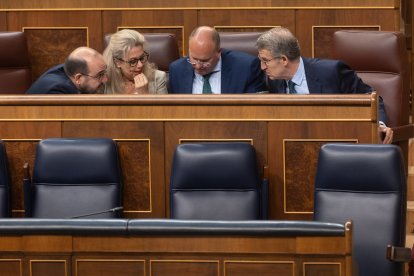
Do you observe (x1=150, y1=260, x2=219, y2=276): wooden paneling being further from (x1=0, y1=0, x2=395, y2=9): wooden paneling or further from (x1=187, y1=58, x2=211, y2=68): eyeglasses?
(x1=0, y1=0, x2=395, y2=9): wooden paneling

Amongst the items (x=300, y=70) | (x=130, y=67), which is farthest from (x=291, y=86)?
(x=130, y=67)

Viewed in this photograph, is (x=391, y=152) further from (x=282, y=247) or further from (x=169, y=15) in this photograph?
(x=169, y=15)

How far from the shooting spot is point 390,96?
167 centimetres

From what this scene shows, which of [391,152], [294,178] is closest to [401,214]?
[391,152]

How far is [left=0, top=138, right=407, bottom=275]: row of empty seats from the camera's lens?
1.23 meters

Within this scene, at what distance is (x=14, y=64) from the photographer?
1.88 meters

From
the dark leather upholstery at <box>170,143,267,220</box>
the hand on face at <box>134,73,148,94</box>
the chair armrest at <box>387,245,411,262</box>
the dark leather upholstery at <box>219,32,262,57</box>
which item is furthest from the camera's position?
the dark leather upholstery at <box>219,32,262,57</box>

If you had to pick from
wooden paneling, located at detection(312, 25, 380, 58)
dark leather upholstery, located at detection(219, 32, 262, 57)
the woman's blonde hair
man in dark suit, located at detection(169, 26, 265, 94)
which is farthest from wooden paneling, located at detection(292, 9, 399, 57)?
the woman's blonde hair

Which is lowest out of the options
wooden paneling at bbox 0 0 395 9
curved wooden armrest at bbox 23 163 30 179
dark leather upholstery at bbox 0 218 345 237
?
dark leather upholstery at bbox 0 218 345 237

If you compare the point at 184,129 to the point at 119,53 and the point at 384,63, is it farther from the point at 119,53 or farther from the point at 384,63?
the point at 384,63

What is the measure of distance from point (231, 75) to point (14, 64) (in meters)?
0.47

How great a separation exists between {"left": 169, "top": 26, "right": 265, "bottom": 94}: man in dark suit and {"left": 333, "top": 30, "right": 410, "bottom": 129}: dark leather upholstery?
0.16 meters

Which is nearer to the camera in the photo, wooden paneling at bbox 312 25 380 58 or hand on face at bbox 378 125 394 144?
hand on face at bbox 378 125 394 144

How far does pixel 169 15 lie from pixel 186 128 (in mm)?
550
